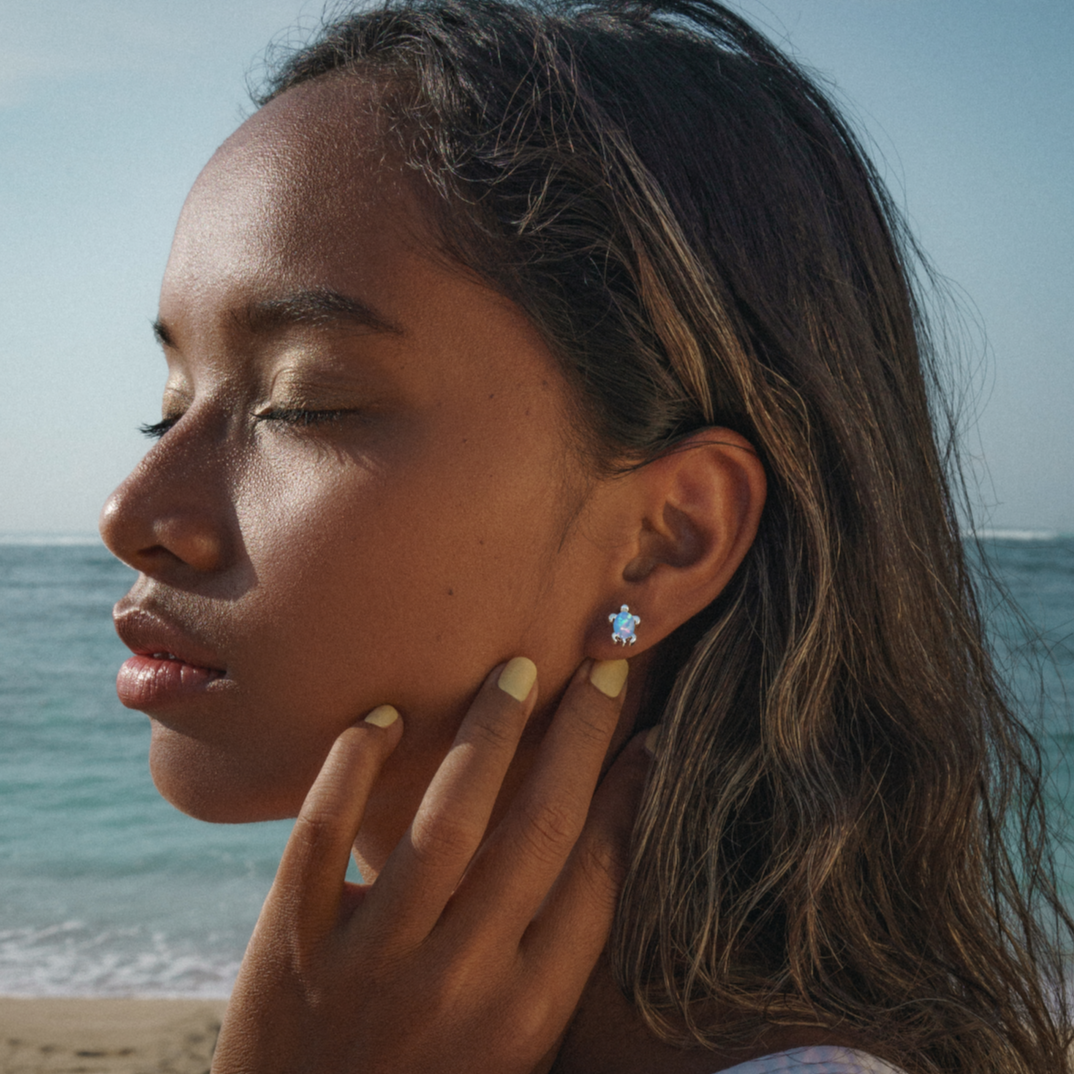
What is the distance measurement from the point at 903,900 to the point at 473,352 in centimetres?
116

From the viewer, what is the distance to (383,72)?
1728 mm

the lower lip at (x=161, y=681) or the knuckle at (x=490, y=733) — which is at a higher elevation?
the lower lip at (x=161, y=681)

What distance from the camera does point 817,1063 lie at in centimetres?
142

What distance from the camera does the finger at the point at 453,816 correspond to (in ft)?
4.84

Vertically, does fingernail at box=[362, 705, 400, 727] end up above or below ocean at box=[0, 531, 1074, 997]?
above

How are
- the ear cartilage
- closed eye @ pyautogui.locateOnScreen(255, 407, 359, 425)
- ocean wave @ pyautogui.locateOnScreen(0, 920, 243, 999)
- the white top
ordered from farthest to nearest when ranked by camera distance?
ocean wave @ pyautogui.locateOnScreen(0, 920, 243, 999) < the ear cartilage < closed eye @ pyautogui.locateOnScreen(255, 407, 359, 425) < the white top

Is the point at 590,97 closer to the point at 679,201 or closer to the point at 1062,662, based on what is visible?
the point at 679,201

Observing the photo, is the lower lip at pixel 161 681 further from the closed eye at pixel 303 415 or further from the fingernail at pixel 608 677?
the fingernail at pixel 608 677

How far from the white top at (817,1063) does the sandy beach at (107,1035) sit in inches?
142

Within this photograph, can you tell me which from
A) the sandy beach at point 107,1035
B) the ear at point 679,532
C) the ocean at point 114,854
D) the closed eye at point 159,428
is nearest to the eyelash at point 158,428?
the closed eye at point 159,428

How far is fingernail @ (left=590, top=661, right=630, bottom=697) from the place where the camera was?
1647 millimetres

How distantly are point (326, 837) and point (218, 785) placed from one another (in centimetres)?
20

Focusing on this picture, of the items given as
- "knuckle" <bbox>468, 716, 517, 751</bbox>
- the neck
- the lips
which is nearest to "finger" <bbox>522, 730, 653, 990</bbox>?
the neck

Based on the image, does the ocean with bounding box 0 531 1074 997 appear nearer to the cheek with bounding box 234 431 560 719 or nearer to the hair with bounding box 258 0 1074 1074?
the hair with bounding box 258 0 1074 1074
